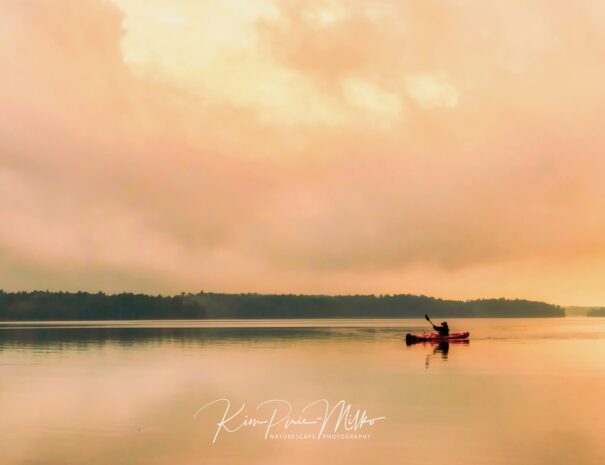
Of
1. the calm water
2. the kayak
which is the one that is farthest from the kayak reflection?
the calm water

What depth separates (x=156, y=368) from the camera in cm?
5853

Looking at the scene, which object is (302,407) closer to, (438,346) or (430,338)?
(430,338)

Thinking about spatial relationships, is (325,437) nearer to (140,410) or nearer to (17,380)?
(140,410)

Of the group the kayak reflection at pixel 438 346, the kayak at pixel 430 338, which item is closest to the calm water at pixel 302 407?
the kayak reflection at pixel 438 346

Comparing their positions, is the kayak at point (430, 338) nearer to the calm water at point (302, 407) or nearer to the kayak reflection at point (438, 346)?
the kayak reflection at point (438, 346)

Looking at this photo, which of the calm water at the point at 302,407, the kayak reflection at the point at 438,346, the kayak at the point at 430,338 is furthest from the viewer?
the kayak at the point at 430,338

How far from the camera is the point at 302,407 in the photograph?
3831cm

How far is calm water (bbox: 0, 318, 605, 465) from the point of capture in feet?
91.9

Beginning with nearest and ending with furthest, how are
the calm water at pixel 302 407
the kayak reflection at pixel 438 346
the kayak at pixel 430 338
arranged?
the calm water at pixel 302 407 < the kayak reflection at pixel 438 346 < the kayak at pixel 430 338

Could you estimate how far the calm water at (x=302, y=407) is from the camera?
1102 inches

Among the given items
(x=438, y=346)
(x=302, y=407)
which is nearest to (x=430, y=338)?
(x=438, y=346)

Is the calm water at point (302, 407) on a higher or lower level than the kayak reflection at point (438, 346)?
lower

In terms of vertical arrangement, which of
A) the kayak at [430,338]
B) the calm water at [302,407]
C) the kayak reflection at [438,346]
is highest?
the kayak at [430,338]

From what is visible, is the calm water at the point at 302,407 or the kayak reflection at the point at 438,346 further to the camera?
the kayak reflection at the point at 438,346
